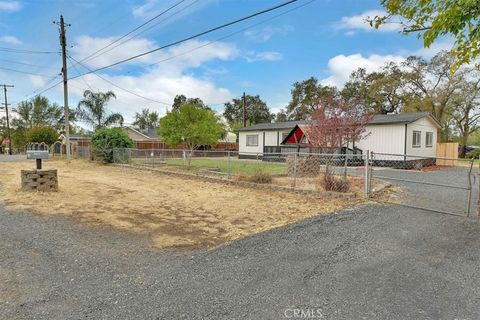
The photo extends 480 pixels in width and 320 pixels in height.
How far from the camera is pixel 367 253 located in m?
4.48

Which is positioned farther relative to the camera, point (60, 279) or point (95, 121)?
point (95, 121)

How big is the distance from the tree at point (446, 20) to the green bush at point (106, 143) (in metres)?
19.6

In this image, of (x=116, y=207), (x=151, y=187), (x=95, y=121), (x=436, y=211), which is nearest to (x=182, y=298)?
(x=116, y=207)

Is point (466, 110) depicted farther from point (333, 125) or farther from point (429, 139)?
point (333, 125)

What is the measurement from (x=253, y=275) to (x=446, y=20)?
4.03m

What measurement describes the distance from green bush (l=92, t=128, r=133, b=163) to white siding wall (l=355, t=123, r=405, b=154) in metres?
16.0

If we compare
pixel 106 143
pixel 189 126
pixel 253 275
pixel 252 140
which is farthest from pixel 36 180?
pixel 252 140

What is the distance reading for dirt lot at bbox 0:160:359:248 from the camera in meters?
5.79

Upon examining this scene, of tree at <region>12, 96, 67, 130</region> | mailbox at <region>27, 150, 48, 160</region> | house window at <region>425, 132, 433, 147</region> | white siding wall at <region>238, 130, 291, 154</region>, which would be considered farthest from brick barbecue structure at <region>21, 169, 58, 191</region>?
tree at <region>12, 96, 67, 130</region>

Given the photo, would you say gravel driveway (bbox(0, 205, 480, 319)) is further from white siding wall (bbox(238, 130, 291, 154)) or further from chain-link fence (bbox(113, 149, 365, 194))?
white siding wall (bbox(238, 130, 291, 154))

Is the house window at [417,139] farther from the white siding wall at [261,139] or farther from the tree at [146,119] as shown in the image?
the tree at [146,119]

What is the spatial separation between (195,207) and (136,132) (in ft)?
142

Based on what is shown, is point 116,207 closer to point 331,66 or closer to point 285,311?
point 285,311

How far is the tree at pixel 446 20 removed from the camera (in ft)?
13.6
